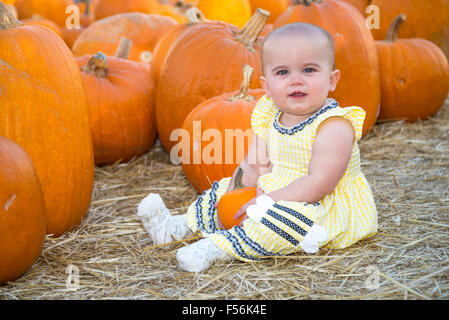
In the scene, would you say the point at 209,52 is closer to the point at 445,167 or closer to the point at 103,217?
the point at 103,217

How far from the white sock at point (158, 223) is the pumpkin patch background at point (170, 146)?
0.05 m

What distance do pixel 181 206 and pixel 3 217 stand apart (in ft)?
3.71

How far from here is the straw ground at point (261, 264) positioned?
6.12ft

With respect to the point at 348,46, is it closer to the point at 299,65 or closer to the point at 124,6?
the point at 299,65

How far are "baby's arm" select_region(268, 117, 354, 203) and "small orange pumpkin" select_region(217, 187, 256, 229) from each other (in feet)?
0.56

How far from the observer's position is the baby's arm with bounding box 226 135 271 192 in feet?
8.09

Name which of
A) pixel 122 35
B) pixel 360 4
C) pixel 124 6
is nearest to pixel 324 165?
pixel 122 35

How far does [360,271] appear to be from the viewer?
6.51ft

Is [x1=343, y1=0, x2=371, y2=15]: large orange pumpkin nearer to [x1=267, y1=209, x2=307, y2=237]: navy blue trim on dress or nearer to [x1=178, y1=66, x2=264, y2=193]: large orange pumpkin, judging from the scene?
[x1=178, y1=66, x2=264, y2=193]: large orange pumpkin

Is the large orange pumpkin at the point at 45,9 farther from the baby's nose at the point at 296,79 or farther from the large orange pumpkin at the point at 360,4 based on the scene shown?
the baby's nose at the point at 296,79

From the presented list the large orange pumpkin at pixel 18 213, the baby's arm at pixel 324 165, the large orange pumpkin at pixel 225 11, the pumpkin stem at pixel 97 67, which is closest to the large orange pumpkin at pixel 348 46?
the pumpkin stem at pixel 97 67

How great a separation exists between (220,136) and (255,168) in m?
0.47

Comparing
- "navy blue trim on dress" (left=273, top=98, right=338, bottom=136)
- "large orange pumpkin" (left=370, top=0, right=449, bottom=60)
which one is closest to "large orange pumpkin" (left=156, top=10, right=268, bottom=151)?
"navy blue trim on dress" (left=273, top=98, right=338, bottom=136)

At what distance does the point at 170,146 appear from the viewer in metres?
3.70
